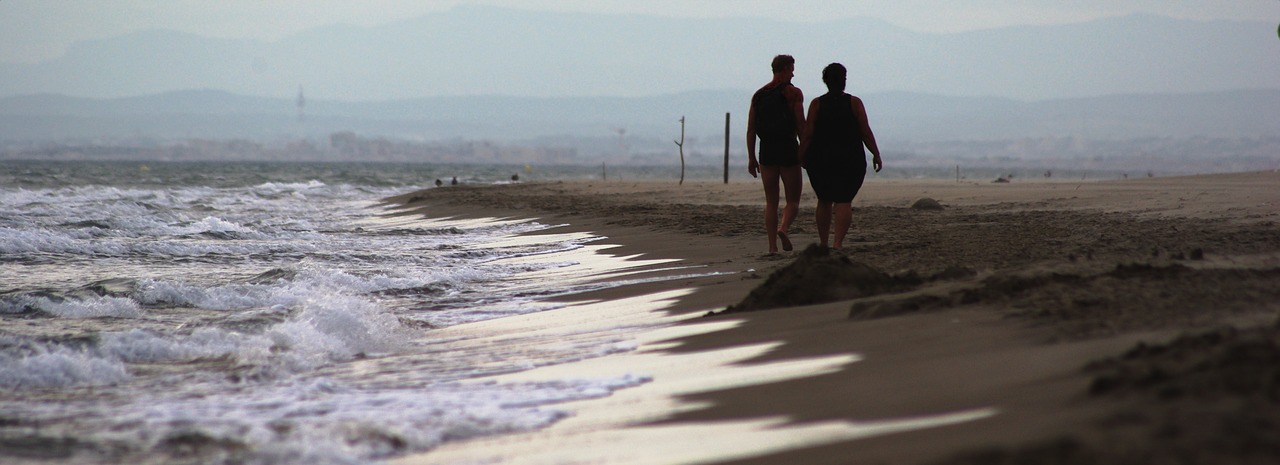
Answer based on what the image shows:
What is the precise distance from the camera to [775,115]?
7.68m

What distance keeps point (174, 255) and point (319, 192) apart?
861 inches

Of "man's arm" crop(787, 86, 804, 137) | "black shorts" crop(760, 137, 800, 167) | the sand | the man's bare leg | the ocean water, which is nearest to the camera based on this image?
the sand

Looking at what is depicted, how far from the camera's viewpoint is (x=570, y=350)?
4508 millimetres

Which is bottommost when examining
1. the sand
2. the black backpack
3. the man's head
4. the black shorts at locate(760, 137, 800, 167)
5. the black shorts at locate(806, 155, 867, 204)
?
the sand

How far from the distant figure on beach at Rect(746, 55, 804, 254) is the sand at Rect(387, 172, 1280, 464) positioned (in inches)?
22.3

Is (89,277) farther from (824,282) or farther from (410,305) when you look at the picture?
(824,282)

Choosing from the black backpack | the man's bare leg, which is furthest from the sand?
the black backpack

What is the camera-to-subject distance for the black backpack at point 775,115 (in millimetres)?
7648

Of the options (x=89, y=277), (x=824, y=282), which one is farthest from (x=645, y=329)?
(x=89, y=277)

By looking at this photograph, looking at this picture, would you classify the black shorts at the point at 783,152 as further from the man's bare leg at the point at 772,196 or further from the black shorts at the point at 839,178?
the black shorts at the point at 839,178

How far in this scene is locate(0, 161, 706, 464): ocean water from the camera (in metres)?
3.16

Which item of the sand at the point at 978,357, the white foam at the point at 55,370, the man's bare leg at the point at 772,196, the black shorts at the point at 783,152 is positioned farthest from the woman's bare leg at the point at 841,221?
the white foam at the point at 55,370

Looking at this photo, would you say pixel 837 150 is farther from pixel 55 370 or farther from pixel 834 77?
pixel 55 370

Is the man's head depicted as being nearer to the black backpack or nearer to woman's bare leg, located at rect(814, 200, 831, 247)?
the black backpack
